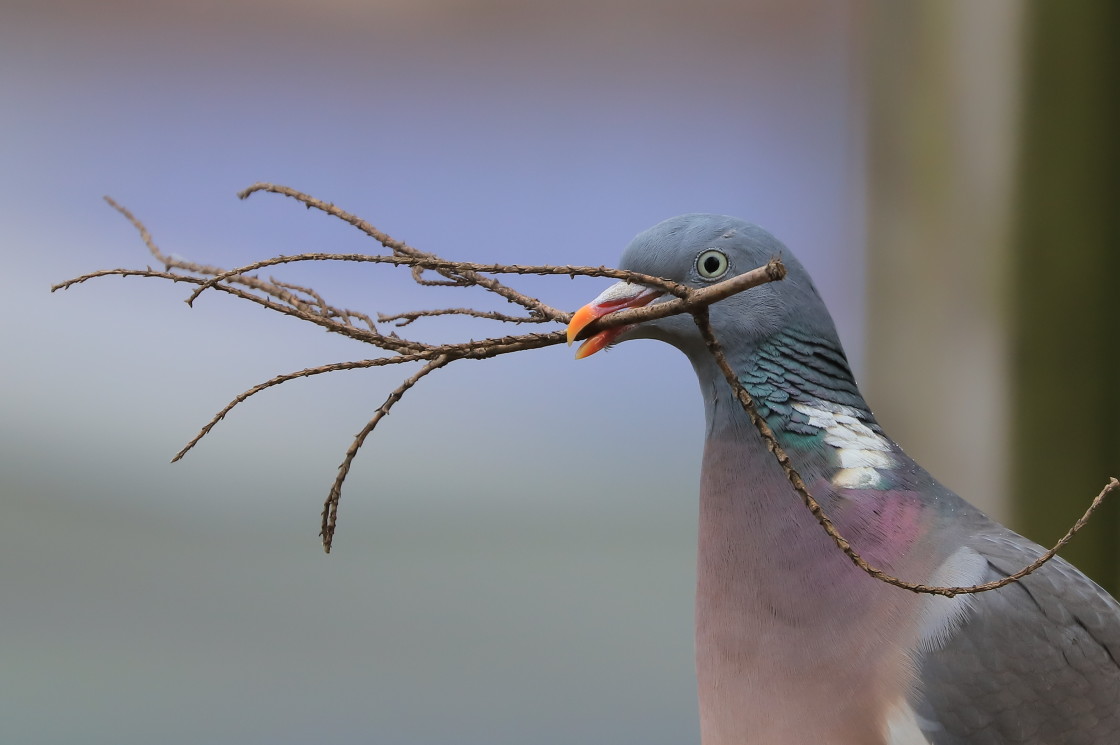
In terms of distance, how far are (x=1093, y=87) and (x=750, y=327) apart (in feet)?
3.52

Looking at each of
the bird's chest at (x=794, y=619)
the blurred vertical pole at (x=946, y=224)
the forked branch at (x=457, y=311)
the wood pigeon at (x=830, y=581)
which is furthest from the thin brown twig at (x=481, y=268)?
the blurred vertical pole at (x=946, y=224)

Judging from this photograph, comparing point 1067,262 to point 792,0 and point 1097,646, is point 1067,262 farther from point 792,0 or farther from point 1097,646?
point 1097,646

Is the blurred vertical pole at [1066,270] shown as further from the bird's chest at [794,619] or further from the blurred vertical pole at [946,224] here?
the bird's chest at [794,619]

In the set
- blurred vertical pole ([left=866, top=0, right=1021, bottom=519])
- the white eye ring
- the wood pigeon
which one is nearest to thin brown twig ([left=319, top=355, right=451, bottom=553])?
the wood pigeon

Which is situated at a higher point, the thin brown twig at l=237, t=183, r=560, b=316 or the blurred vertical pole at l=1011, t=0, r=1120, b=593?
the thin brown twig at l=237, t=183, r=560, b=316

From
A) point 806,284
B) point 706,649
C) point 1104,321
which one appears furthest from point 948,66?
point 706,649

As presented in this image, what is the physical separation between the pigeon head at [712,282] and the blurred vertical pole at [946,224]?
91cm

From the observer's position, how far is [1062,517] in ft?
5.05

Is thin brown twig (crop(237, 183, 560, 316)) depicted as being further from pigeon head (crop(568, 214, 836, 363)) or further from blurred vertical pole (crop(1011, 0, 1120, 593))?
blurred vertical pole (crop(1011, 0, 1120, 593))

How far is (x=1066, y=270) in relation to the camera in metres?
1.49

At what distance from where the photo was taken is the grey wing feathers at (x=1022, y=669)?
68 cm

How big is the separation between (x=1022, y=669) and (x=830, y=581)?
6.4 inches

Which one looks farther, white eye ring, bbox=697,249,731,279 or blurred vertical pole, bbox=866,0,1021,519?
blurred vertical pole, bbox=866,0,1021,519

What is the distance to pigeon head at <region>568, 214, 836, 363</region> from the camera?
2.37 feet
